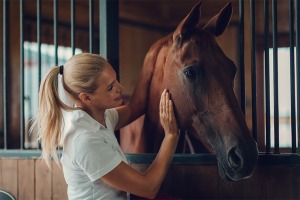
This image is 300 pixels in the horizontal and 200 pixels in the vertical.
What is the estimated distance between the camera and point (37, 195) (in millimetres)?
2031

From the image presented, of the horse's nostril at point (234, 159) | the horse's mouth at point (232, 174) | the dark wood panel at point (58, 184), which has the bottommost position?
the dark wood panel at point (58, 184)

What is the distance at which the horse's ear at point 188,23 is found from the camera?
5.44 feet

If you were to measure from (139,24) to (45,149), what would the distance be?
360 centimetres

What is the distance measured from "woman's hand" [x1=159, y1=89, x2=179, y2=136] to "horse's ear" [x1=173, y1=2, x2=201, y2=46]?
0.21 m

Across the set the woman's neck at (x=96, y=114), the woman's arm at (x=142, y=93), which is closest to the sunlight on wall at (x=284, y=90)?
the woman's arm at (x=142, y=93)

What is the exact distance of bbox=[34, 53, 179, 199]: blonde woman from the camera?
1.44m

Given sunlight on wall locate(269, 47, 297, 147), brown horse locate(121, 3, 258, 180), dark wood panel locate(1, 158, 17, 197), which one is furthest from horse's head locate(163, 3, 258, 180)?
sunlight on wall locate(269, 47, 297, 147)

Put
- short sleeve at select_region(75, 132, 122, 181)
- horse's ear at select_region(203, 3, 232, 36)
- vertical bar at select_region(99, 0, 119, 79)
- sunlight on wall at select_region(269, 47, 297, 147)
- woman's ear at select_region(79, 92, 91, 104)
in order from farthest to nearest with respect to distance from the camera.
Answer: sunlight on wall at select_region(269, 47, 297, 147) < vertical bar at select_region(99, 0, 119, 79) < horse's ear at select_region(203, 3, 232, 36) < woman's ear at select_region(79, 92, 91, 104) < short sleeve at select_region(75, 132, 122, 181)

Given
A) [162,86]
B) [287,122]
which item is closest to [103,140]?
[162,86]

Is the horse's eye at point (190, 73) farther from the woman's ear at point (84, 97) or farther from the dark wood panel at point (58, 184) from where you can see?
the dark wood panel at point (58, 184)

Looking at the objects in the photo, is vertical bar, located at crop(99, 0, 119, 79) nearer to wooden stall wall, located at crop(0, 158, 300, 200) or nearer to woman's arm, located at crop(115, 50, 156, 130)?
woman's arm, located at crop(115, 50, 156, 130)

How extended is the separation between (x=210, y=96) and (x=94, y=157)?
0.47 metres

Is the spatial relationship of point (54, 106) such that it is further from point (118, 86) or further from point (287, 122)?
point (287, 122)

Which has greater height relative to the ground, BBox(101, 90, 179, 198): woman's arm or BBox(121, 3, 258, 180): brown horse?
BBox(121, 3, 258, 180): brown horse
